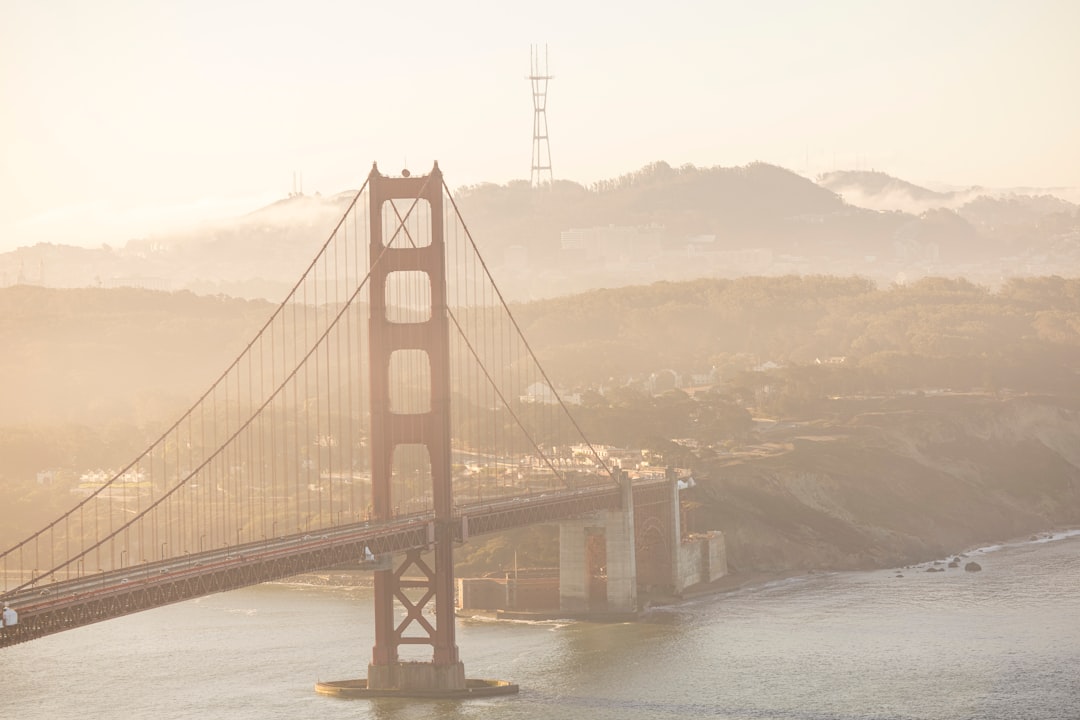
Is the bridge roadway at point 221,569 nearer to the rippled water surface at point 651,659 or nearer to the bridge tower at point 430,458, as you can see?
the bridge tower at point 430,458

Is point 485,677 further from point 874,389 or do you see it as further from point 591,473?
point 874,389

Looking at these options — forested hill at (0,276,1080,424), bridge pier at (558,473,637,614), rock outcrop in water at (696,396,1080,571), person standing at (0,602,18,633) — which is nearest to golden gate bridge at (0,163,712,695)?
Result: bridge pier at (558,473,637,614)

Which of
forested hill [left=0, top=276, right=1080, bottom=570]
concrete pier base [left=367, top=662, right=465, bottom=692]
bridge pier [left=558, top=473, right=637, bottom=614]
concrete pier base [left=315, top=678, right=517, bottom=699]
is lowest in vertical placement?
concrete pier base [left=315, top=678, right=517, bottom=699]

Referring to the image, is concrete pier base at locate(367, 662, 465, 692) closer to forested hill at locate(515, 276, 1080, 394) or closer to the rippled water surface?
the rippled water surface

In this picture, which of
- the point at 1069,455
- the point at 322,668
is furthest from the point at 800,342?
the point at 322,668

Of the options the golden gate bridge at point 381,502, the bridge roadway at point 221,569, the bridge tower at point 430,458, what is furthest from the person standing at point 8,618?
the bridge tower at point 430,458

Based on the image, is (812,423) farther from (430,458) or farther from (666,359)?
(430,458)
